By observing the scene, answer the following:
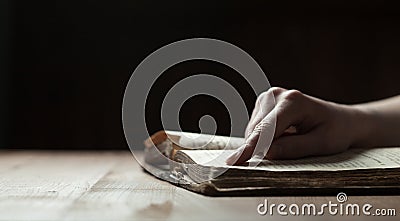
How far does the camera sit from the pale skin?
30.9 inches

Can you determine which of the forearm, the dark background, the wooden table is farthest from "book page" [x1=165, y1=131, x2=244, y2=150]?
the dark background

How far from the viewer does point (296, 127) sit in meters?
0.84

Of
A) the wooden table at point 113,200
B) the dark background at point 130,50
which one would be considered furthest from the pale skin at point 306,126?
the dark background at point 130,50

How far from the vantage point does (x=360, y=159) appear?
2.57 ft

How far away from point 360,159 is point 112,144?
44.6 inches

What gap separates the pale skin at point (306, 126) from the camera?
79 centimetres

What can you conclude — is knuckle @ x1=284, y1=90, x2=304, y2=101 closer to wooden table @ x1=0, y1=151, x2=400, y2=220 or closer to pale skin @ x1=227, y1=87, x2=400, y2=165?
pale skin @ x1=227, y1=87, x2=400, y2=165

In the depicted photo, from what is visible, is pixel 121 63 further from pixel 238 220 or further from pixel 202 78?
pixel 238 220

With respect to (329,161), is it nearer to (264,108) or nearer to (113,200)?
(264,108)

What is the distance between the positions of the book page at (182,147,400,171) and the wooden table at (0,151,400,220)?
5 cm

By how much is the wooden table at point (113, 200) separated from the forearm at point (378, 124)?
0.85 feet

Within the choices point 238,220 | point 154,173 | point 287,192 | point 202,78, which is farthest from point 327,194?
point 202,78

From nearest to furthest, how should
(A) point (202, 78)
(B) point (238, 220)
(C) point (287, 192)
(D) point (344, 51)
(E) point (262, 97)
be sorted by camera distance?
1. (B) point (238, 220)
2. (C) point (287, 192)
3. (E) point (262, 97)
4. (A) point (202, 78)
5. (D) point (344, 51)

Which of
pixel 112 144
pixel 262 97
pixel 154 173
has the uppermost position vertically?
pixel 262 97
